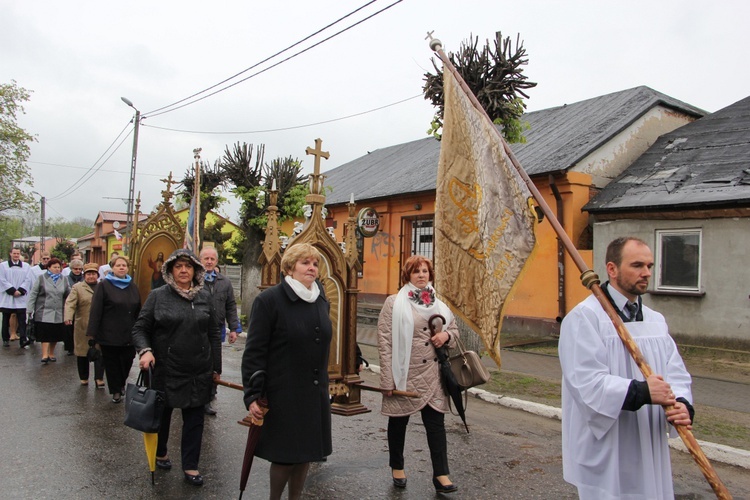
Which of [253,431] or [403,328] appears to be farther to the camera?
[403,328]

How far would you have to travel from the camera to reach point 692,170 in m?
12.7

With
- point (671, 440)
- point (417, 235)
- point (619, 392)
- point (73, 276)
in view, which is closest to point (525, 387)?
point (671, 440)

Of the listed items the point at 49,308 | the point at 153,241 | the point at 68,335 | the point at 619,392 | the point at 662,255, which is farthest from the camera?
the point at 662,255

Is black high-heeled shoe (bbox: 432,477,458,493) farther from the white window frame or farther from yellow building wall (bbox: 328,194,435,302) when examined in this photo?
yellow building wall (bbox: 328,194,435,302)

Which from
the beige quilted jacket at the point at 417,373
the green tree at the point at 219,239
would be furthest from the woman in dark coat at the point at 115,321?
the green tree at the point at 219,239

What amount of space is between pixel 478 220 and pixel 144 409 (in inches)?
114

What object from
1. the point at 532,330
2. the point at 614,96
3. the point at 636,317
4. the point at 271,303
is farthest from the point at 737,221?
the point at 271,303

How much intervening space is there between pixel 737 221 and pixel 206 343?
10.0 meters

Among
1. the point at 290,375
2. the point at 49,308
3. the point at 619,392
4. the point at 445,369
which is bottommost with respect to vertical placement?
the point at 49,308

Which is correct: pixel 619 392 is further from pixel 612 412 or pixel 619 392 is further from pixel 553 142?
pixel 553 142

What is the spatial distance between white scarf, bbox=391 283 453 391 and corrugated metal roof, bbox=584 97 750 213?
8417 millimetres

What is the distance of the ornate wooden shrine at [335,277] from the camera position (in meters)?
5.88

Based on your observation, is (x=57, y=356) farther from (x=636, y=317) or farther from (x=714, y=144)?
(x=714, y=144)

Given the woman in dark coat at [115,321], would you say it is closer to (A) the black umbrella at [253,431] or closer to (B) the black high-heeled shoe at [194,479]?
(B) the black high-heeled shoe at [194,479]
